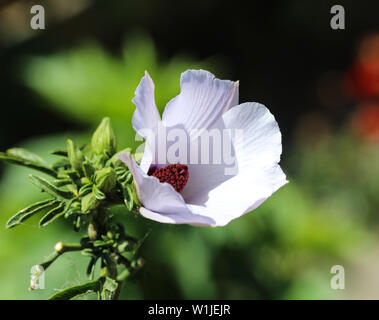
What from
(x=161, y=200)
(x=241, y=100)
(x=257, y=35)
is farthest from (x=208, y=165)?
(x=257, y=35)

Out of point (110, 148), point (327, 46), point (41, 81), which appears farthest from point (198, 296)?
point (327, 46)

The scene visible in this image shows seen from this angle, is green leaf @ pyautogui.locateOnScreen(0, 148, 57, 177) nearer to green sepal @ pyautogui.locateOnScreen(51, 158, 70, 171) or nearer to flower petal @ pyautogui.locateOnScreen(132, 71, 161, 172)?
green sepal @ pyautogui.locateOnScreen(51, 158, 70, 171)

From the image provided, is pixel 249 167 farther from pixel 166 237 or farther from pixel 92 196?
pixel 166 237

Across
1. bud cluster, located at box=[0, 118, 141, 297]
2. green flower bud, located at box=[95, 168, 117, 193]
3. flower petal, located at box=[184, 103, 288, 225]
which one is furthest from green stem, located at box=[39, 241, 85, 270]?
flower petal, located at box=[184, 103, 288, 225]

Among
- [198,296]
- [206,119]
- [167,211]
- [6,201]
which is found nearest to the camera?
[167,211]

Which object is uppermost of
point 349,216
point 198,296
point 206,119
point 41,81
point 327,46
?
point 327,46

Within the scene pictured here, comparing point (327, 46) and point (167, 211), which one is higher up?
point (327, 46)

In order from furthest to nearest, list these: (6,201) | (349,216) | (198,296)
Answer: (349,216)
(6,201)
(198,296)
